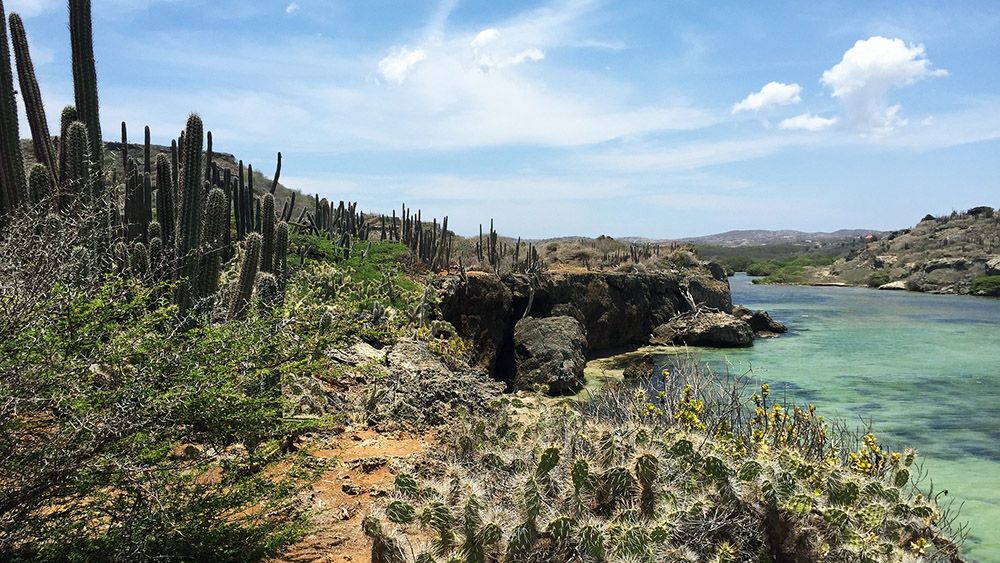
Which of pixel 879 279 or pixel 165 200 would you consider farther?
pixel 879 279

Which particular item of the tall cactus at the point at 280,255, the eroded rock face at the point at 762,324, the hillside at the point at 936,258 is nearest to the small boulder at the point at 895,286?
the hillside at the point at 936,258

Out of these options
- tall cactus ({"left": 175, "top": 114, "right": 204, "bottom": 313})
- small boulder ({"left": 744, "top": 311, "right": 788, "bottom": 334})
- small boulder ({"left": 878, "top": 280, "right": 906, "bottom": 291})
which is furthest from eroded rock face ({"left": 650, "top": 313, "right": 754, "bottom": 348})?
small boulder ({"left": 878, "top": 280, "right": 906, "bottom": 291})

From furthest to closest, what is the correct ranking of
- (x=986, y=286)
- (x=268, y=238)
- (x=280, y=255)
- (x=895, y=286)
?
(x=895, y=286), (x=986, y=286), (x=280, y=255), (x=268, y=238)

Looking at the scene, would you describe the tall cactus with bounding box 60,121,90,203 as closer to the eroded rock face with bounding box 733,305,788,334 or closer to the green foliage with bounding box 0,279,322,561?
the green foliage with bounding box 0,279,322,561

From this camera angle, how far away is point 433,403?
835 centimetres

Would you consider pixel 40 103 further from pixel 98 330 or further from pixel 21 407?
pixel 21 407

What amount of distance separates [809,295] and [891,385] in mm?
39818

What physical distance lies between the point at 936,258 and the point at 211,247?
69.8 meters

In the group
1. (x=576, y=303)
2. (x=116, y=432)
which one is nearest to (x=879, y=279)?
(x=576, y=303)

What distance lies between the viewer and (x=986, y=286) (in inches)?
1984

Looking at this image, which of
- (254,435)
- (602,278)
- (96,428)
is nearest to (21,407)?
(96,428)

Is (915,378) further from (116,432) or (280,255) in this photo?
(116,432)

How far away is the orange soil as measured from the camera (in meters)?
4.48

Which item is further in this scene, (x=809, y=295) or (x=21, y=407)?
(x=809, y=295)
